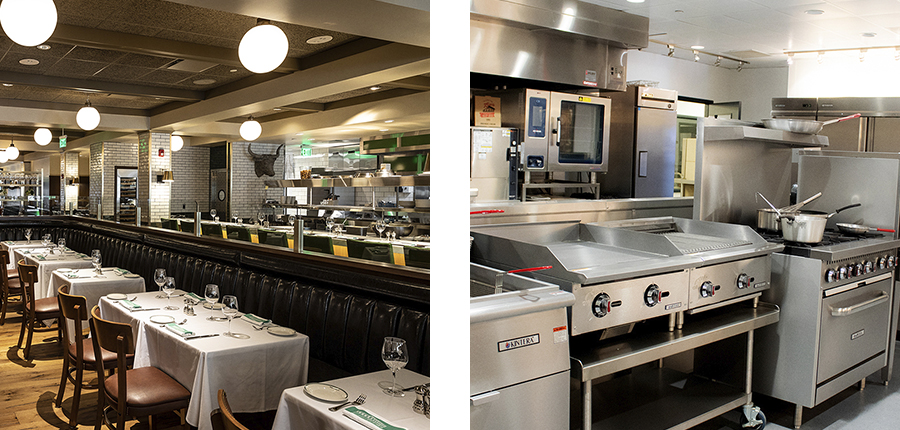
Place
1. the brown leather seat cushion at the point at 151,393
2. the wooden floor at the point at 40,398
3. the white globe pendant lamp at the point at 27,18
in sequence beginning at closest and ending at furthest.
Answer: the brown leather seat cushion at the point at 151,393 → the white globe pendant lamp at the point at 27,18 → the wooden floor at the point at 40,398

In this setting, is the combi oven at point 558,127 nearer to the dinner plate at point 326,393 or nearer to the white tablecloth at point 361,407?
the white tablecloth at point 361,407

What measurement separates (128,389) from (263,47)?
1828mm

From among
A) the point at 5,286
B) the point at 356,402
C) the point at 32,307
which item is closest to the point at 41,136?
the point at 5,286

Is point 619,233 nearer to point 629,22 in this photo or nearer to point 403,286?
point 403,286

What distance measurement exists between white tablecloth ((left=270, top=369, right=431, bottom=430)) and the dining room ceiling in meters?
2.39

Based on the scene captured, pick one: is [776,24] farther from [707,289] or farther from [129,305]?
[129,305]

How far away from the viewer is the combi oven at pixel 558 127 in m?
3.88

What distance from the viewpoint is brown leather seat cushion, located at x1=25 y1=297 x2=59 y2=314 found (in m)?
4.51

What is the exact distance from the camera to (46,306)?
462 centimetres

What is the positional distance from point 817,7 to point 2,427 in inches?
196

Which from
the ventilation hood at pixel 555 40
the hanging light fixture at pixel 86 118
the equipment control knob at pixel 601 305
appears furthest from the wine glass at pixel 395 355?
the hanging light fixture at pixel 86 118

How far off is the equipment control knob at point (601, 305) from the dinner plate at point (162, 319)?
2.10 m

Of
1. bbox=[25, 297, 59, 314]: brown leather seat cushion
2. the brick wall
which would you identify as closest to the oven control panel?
bbox=[25, 297, 59, 314]: brown leather seat cushion

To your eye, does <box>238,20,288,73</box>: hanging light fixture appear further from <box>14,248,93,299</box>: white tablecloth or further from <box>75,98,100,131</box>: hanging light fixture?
<box>75,98,100,131</box>: hanging light fixture
